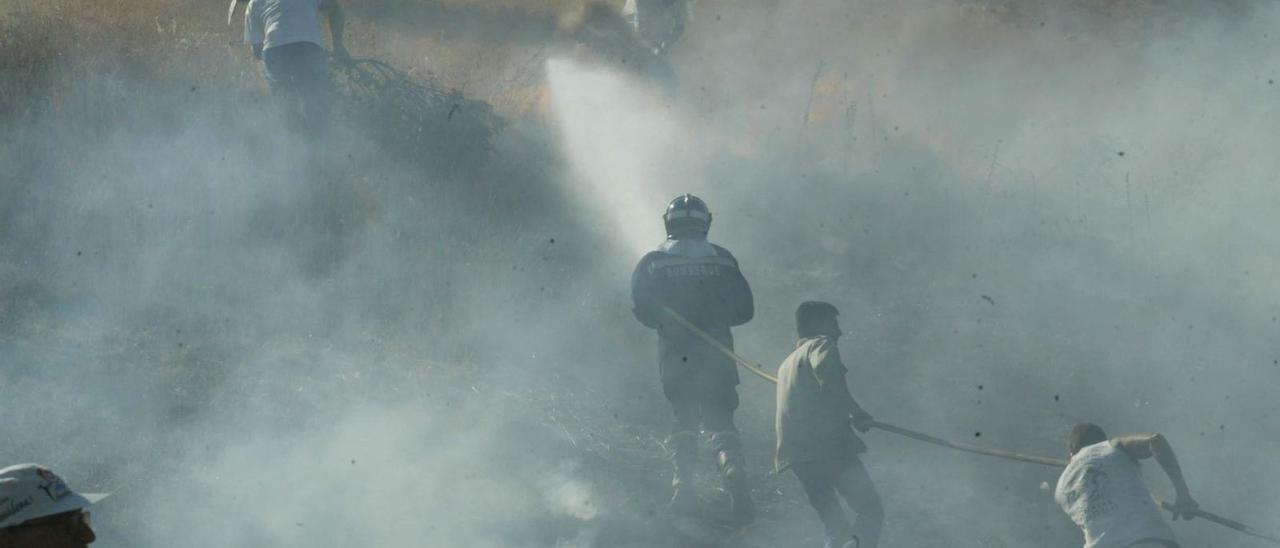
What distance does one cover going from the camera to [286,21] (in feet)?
39.6

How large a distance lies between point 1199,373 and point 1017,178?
3784 millimetres

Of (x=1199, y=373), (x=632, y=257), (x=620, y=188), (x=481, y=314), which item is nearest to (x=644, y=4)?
(x=620, y=188)

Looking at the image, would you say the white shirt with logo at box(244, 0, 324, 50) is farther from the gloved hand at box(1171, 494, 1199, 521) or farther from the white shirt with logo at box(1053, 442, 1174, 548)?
the gloved hand at box(1171, 494, 1199, 521)

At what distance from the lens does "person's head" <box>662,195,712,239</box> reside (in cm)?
969

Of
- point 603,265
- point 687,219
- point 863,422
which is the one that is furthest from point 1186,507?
point 603,265

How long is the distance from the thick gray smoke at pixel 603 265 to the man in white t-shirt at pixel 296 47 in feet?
1.97

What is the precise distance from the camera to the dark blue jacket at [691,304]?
9359 millimetres

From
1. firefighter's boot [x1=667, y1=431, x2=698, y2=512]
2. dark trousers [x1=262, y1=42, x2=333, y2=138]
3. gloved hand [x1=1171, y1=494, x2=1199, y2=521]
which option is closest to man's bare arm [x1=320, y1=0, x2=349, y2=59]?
dark trousers [x1=262, y1=42, x2=333, y2=138]

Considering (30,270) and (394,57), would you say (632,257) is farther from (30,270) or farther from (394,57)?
(30,270)

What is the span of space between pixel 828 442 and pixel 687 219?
94.2 inches

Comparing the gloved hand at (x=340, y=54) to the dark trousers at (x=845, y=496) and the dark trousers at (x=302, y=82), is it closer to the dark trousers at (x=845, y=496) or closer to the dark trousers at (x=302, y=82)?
the dark trousers at (x=302, y=82)

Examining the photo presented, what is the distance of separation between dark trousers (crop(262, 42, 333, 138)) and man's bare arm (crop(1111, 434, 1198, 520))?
26.2 ft

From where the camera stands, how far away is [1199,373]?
12188 millimetres

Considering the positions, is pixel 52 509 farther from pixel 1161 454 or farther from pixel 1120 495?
pixel 1161 454
